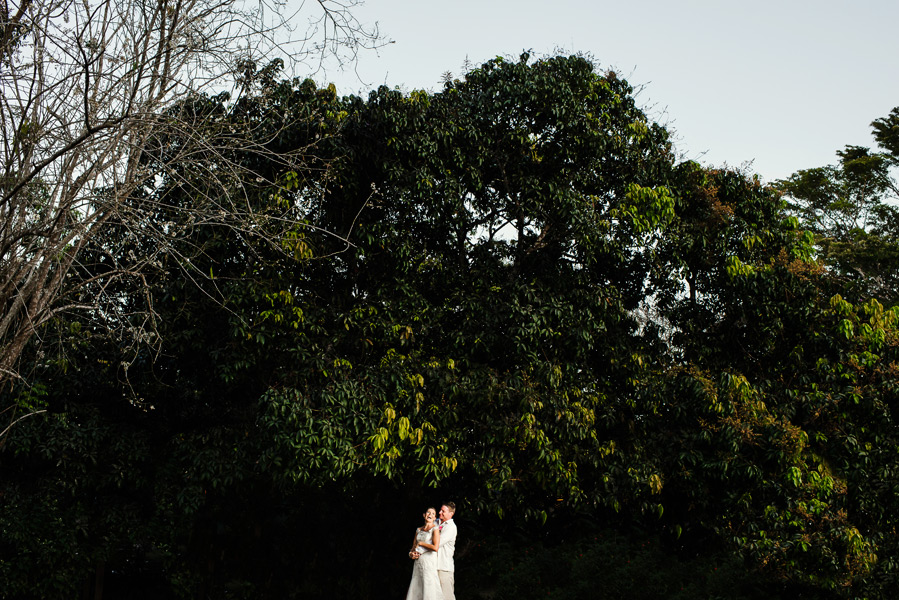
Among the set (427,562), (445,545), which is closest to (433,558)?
(427,562)

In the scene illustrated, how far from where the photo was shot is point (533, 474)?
874 cm

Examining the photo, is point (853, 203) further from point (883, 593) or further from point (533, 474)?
point (533, 474)

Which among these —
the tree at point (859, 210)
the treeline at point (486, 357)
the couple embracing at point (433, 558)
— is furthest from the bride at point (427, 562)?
the tree at point (859, 210)

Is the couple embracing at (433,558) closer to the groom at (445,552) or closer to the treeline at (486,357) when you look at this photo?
the groom at (445,552)

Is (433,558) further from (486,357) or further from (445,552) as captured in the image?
(486,357)

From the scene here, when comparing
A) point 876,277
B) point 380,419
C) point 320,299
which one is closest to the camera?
point 380,419

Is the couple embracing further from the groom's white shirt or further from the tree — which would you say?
the tree

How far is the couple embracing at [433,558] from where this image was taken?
7.48m

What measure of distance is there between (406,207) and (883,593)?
6.65 meters

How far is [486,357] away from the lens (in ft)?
29.8

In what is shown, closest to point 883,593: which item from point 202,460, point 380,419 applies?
point 380,419

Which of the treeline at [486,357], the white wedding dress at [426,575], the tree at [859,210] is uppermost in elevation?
the tree at [859,210]

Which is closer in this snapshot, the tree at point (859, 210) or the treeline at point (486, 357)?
the treeline at point (486, 357)

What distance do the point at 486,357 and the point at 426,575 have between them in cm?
257
